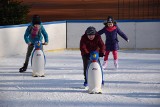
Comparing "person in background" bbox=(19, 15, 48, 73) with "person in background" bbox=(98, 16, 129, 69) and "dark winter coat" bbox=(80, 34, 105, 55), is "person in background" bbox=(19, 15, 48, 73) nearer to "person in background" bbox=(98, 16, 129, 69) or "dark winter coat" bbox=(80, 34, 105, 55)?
"person in background" bbox=(98, 16, 129, 69)

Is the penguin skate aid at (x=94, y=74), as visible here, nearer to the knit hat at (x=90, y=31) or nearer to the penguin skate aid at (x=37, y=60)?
the knit hat at (x=90, y=31)

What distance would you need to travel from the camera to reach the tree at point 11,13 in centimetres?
1684

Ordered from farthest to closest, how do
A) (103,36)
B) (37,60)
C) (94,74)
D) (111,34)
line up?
1. (103,36)
2. (111,34)
3. (37,60)
4. (94,74)

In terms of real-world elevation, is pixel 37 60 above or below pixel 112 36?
below

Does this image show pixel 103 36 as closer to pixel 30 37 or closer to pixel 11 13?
pixel 11 13

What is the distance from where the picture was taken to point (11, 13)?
17031 mm

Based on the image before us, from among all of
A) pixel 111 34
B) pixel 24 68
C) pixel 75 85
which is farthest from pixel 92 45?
pixel 24 68

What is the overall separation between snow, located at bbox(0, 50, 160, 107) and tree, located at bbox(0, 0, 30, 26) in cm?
348

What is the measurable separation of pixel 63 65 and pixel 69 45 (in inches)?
128

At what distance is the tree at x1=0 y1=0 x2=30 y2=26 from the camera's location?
16.8 m

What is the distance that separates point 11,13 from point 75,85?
8.25 meters

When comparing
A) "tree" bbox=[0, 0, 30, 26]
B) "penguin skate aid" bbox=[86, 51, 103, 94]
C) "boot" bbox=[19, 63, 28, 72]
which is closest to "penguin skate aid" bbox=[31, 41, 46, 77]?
"boot" bbox=[19, 63, 28, 72]

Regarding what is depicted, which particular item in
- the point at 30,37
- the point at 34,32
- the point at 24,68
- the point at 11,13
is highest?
the point at 11,13

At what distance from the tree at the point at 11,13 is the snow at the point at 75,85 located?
3484mm
